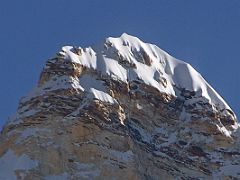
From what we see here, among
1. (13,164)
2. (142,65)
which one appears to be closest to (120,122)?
(13,164)

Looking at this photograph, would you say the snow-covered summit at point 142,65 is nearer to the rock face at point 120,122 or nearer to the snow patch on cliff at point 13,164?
the rock face at point 120,122

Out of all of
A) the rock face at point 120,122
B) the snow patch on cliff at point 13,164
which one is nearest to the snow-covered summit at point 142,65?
the rock face at point 120,122

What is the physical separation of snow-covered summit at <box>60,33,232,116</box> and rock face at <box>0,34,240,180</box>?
0.22ft

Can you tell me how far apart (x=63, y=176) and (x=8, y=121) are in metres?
7.43

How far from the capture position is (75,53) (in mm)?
146125

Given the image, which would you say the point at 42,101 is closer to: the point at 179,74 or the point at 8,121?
the point at 8,121

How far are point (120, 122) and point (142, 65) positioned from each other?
340 inches

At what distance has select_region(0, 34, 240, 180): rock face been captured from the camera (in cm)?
13725

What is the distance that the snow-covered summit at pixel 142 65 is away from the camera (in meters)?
146

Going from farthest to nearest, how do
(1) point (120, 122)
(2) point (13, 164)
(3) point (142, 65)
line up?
(3) point (142, 65) < (1) point (120, 122) < (2) point (13, 164)

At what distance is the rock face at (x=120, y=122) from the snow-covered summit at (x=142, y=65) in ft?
0.22

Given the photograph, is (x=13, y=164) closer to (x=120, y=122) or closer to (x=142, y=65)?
(x=120, y=122)

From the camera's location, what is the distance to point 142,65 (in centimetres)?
14850

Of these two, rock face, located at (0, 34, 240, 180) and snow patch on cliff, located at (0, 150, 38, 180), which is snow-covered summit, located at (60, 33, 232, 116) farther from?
snow patch on cliff, located at (0, 150, 38, 180)
